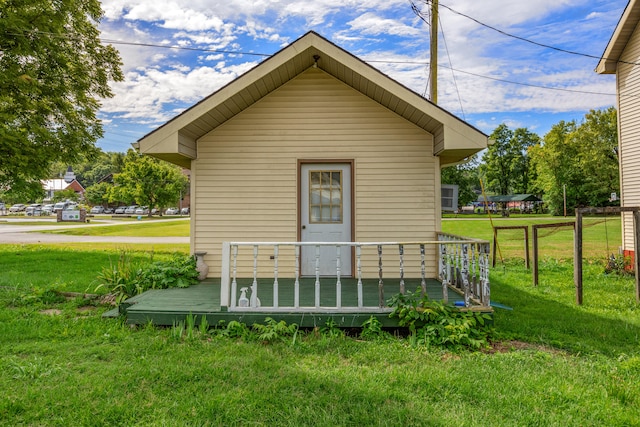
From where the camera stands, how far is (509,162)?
186 ft

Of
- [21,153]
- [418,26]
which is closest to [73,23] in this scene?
[21,153]

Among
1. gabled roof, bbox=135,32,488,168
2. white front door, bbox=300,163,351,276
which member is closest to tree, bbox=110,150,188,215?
gabled roof, bbox=135,32,488,168

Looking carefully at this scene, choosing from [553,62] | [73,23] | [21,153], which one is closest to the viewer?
[21,153]

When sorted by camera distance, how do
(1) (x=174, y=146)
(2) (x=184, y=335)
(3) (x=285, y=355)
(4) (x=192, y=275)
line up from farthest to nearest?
(4) (x=192, y=275), (1) (x=174, y=146), (2) (x=184, y=335), (3) (x=285, y=355)

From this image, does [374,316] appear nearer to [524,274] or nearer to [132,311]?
[132,311]

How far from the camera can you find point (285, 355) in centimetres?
364

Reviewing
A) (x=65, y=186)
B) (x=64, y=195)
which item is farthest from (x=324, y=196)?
(x=65, y=186)

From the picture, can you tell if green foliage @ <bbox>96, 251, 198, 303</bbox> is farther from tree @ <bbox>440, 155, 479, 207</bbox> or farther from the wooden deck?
tree @ <bbox>440, 155, 479, 207</bbox>

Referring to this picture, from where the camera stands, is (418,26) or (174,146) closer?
(174,146)

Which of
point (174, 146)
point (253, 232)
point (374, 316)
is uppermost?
point (174, 146)

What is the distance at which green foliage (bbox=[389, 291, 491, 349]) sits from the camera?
388cm

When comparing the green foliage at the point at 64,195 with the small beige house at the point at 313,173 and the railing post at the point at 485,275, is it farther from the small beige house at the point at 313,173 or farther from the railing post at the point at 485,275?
the railing post at the point at 485,275

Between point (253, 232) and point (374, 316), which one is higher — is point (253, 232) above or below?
above

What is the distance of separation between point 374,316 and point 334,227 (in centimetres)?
239
